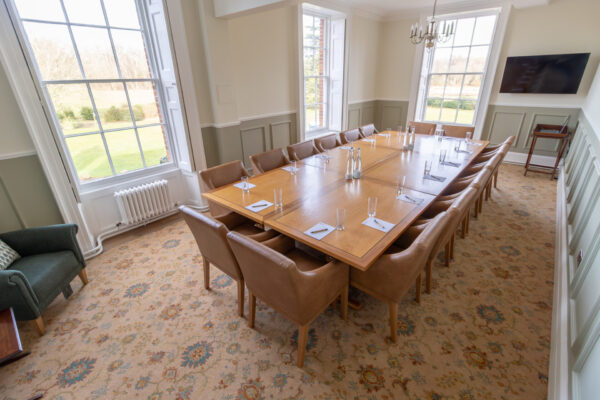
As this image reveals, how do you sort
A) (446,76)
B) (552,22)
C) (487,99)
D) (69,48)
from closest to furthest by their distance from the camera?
1. (69,48)
2. (552,22)
3. (487,99)
4. (446,76)

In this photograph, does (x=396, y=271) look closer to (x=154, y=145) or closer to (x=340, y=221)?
(x=340, y=221)

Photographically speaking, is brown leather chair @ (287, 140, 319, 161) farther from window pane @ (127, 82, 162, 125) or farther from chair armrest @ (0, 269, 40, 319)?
chair armrest @ (0, 269, 40, 319)

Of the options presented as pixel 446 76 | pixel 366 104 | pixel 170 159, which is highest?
pixel 446 76

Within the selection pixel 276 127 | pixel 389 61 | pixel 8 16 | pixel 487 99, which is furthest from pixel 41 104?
pixel 487 99

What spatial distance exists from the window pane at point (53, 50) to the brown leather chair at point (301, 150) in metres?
2.28

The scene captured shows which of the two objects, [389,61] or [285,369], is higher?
[389,61]

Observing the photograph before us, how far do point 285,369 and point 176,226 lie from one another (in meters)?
2.34

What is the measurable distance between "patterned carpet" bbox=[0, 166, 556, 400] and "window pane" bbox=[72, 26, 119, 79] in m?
2.00

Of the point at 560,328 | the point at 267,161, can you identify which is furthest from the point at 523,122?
the point at 267,161

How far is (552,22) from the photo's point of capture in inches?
172

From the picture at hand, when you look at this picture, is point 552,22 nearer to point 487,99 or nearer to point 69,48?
point 487,99

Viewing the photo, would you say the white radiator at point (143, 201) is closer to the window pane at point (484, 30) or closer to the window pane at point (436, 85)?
the window pane at point (436, 85)

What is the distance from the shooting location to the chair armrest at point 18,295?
A: 171 cm

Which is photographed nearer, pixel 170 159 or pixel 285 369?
pixel 285 369
